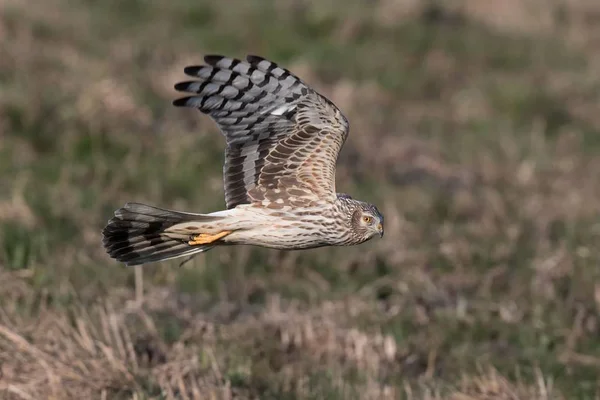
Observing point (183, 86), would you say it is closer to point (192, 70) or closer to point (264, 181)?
point (192, 70)

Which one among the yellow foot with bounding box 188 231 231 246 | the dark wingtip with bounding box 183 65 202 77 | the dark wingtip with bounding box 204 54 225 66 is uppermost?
the dark wingtip with bounding box 204 54 225 66

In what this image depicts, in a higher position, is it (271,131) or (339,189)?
(271,131)

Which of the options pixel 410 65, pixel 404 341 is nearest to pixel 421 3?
pixel 410 65

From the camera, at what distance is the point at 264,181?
19.5ft

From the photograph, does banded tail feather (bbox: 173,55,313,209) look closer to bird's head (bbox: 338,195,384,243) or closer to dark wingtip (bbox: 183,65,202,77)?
dark wingtip (bbox: 183,65,202,77)

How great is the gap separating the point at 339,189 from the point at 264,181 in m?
4.30

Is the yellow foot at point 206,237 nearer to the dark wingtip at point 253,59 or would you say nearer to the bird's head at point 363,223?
the bird's head at point 363,223

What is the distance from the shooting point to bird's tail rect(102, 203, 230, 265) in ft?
18.3

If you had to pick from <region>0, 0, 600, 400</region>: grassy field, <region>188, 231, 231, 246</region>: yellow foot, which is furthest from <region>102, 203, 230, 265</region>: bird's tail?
<region>0, 0, 600, 400</region>: grassy field

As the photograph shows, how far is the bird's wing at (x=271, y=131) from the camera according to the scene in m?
5.64

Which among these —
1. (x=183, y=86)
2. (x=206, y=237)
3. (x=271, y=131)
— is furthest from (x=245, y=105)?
(x=206, y=237)

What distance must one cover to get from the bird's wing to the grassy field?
961mm

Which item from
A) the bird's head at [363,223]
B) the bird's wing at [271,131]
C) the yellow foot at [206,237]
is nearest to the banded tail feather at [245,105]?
the bird's wing at [271,131]

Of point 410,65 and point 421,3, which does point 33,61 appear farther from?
point 421,3
